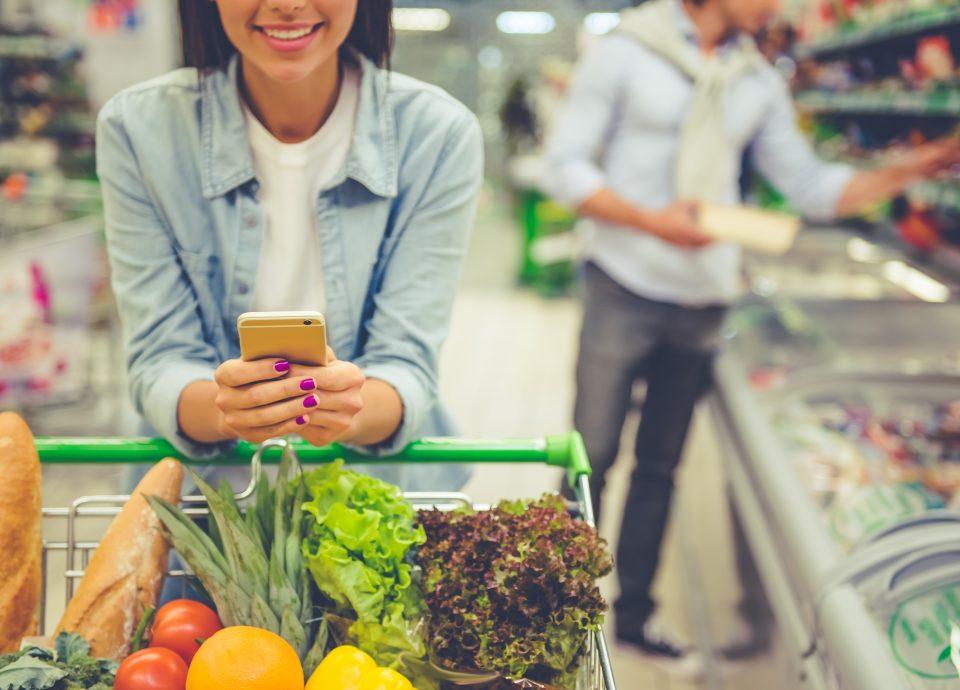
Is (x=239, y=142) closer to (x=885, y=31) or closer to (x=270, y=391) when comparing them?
(x=270, y=391)

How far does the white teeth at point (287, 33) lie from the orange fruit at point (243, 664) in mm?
746

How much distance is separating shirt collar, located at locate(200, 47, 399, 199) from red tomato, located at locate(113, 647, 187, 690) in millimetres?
663

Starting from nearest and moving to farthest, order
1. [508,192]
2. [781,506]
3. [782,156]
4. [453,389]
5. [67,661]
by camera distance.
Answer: [67,661]
[781,506]
[782,156]
[453,389]
[508,192]

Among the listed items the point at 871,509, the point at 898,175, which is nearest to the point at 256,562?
the point at 871,509

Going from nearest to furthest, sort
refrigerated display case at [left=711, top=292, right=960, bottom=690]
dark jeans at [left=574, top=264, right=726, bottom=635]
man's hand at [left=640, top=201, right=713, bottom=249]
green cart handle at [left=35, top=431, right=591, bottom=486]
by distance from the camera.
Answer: green cart handle at [left=35, top=431, right=591, bottom=486] → refrigerated display case at [left=711, top=292, right=960, bottom=690] → man's hand at [left=640, top=201, right=713, bottom=249] → dark jeans at [left=574, top=264, right=726, bottom=635]

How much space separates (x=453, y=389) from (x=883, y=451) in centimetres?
336

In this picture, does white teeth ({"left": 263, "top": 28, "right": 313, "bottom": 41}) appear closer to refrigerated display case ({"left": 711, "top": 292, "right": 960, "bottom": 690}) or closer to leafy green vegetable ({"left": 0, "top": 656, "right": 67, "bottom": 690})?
leafy green vegetable ({"left": 0, "top": 656, "right": 67, "bottom": 690})

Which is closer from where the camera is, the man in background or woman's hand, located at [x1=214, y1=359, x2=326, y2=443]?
woman's hand, located at [x1=214, y1=359, x2=326, y2=443]

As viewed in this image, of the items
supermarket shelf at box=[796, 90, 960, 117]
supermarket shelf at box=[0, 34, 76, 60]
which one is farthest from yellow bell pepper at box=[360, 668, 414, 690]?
supermarket shelf at box=[0, 34, 76, 60]

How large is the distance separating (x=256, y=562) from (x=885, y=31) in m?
3.29

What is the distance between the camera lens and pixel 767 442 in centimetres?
243

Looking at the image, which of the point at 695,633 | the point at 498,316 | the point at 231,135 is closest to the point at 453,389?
the point at 498,316

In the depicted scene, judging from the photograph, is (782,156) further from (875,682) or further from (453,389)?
(453,389)

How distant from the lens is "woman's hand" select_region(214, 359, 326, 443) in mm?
1035
